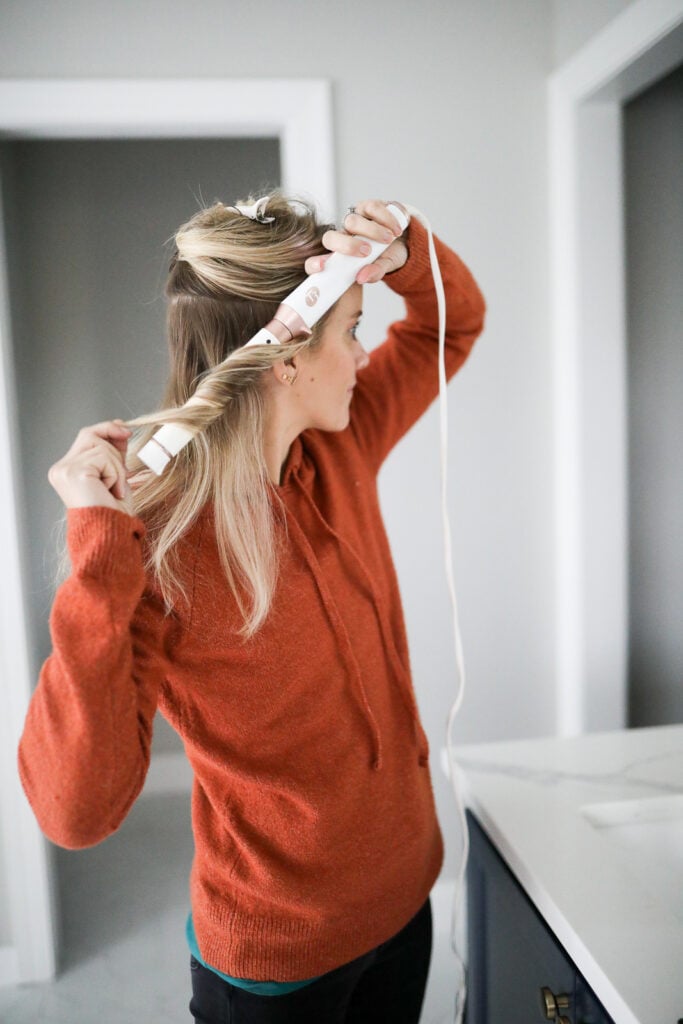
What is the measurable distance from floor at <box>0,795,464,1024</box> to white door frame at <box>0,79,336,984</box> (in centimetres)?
25

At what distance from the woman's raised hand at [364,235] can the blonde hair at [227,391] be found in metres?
0.05

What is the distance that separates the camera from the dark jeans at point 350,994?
2.88 ft

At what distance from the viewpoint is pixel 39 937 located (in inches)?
70.9

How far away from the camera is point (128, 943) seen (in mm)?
1930

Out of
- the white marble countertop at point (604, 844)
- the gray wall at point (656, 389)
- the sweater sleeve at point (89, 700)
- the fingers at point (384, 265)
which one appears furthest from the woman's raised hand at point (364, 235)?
the gray wall at point (656, 389)

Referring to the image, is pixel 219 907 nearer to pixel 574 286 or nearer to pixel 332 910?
A: pixel 332 910

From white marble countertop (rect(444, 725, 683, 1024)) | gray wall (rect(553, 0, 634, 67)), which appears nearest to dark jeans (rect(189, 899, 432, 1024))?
white marble countertop (rect(444, 725, 683, 1024))

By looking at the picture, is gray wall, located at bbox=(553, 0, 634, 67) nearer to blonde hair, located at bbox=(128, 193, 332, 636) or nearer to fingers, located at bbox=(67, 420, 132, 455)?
blonde hair, located at bbox=(128, 193, 332, 636)

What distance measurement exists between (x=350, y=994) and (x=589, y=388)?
4.06 ft

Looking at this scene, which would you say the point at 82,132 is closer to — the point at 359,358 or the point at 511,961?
the point at 359,358

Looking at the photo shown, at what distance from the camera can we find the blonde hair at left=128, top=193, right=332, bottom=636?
0.84m

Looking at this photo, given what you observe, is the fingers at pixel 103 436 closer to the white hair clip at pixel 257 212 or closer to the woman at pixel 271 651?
the woman at pixel 271 651

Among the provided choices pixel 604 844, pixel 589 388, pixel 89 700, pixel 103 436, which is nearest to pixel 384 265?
pixel 103 436

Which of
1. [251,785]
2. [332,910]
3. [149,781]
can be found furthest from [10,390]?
[149,781]
